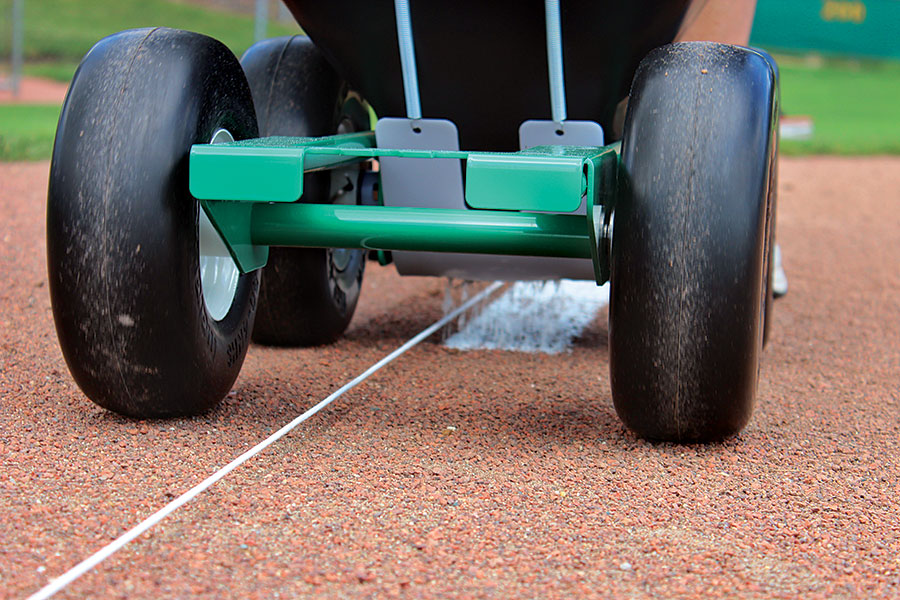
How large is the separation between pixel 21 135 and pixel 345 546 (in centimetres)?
932

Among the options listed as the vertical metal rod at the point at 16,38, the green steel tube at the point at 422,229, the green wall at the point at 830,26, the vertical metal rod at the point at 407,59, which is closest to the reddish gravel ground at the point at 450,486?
the green steel tube at the point at 422,229

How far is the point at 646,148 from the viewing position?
7.65 feet

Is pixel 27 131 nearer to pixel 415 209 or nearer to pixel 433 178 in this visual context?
pixel 433 178

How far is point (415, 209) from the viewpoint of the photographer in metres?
2.59

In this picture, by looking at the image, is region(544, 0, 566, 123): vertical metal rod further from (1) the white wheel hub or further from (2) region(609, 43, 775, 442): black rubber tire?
(1) the white wheel hub

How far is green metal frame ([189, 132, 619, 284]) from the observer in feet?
7.62

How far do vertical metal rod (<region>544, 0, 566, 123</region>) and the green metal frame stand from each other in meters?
0.26

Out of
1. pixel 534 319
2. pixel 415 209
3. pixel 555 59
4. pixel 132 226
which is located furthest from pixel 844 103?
pixel 132 226

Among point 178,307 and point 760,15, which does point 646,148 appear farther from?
point 760,15

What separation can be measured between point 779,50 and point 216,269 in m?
19.3

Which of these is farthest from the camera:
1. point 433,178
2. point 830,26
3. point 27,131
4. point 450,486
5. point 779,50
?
point 779,50

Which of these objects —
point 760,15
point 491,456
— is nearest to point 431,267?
point 491,456

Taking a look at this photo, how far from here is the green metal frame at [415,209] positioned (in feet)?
7.62

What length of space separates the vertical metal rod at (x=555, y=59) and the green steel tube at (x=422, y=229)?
46 centimetres
